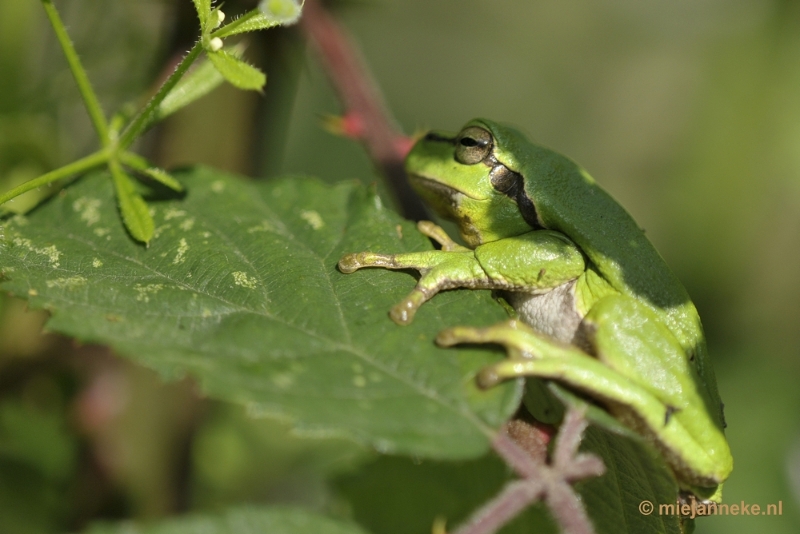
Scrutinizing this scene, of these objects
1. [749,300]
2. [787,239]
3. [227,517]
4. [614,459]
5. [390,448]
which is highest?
[390,448]

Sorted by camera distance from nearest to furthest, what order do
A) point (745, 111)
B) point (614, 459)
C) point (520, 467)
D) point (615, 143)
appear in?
1. point (520, 467)
2. point (614, 459)
3. point (745, 111)
4. point (615, 143)

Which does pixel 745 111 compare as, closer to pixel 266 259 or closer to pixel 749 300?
pixel 749 300

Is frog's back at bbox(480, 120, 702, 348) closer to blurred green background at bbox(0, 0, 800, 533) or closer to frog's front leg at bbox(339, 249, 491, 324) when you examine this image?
frog's front leg at bbox(339, 249, 491, 324)

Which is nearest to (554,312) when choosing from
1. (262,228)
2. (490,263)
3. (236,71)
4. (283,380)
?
(490,263)

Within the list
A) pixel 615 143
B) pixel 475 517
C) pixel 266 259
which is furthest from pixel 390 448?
pixel 615 143

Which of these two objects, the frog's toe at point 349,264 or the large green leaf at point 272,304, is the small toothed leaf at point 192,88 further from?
the frog's toe at point 349,264

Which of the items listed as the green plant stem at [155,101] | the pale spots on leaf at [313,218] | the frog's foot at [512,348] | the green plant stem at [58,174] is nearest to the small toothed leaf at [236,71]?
the green plant stem at [155,101]

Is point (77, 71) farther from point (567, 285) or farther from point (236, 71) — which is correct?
point (567, 285)
